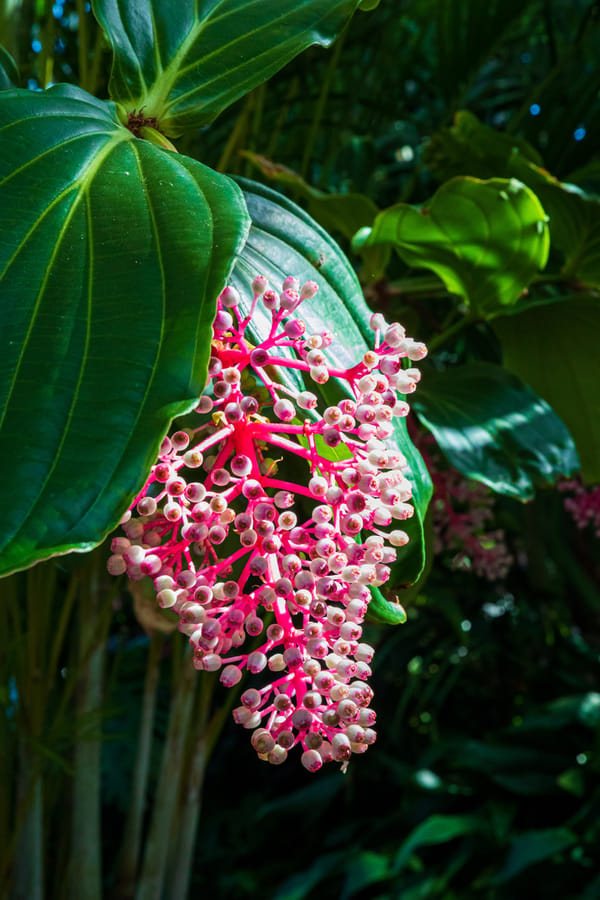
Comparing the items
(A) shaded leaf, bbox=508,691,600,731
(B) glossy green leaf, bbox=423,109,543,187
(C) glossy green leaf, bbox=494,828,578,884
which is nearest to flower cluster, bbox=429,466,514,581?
(B) glossy green leaf, bbox=423,109,543,187

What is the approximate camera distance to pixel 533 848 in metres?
1.37

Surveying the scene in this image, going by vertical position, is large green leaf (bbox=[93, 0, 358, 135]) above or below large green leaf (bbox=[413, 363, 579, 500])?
above

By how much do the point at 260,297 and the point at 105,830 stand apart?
6.00 ft

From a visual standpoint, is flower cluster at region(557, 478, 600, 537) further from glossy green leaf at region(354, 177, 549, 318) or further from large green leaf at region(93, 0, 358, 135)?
large green leaf at region(93, 0, 358, 135)

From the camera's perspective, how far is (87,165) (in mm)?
287

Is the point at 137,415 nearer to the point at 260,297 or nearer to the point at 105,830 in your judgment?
the point at 260,297

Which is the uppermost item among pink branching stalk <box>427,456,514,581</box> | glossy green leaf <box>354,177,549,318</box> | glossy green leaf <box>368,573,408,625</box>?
glossy green leaf <box>354,177,549,318</box>

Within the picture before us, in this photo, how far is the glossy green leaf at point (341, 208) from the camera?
2.03ft

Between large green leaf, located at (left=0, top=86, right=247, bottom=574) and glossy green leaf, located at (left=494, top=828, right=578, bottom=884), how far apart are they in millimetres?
1362

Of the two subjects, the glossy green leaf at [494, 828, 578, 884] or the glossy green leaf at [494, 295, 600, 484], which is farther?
the glossy green leaf at [494, 828, 578, 884]

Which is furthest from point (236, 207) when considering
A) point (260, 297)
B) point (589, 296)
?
point (589, 296)

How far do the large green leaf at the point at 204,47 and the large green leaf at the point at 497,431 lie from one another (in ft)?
0.83

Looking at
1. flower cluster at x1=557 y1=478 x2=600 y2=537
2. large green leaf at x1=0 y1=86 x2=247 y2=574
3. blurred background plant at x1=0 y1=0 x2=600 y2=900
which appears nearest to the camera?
large green leaf at x1=0 y1=86 x2=247 y2=574

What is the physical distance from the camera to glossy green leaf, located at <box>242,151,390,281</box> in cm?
62
